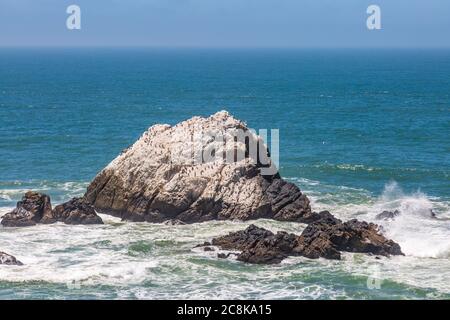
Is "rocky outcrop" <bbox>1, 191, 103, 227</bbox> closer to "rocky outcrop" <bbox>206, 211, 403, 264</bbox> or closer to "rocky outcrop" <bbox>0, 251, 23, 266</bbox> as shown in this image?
"rocky outcrop" <bbox>0, 251, 23, 266</bbox>

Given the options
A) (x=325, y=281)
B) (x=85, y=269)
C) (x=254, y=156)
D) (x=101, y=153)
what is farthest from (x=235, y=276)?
(x=101, y=153)

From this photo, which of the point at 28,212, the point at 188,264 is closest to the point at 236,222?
the point at 188,264

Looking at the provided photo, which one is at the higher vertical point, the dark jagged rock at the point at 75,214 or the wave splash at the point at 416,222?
the dark jagged rock at the point at 75,214

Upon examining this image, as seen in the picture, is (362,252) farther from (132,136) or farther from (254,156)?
(132,136)

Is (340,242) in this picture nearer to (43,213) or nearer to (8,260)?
(8,260)

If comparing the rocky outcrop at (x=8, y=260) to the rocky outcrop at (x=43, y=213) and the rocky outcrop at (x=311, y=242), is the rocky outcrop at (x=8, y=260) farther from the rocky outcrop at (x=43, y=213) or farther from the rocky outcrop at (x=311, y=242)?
the rocky outcrop at (x=311, y=242)

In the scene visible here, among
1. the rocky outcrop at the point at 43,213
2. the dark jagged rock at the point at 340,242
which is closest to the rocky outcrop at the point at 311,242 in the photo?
the dark jagged rock at the point at 340,242
